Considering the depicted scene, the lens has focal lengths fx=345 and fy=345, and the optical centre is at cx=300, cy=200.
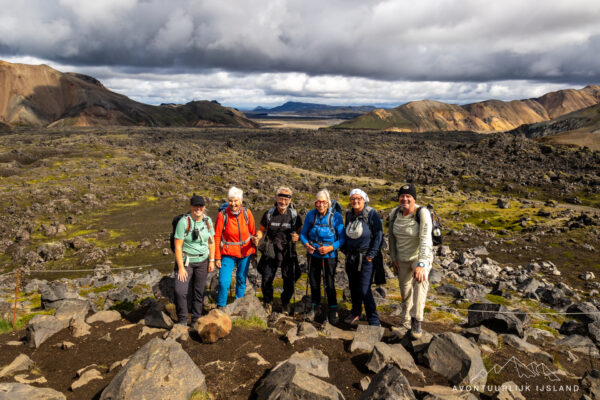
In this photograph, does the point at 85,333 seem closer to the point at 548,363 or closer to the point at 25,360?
the point at 25,360

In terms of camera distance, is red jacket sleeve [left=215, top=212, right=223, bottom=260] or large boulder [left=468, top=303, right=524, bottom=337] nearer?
red jacket sleeve [left=215, top=212, right=223, bottom=260]

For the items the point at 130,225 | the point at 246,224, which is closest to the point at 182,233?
the point at 246,224

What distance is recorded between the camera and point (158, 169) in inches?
2318

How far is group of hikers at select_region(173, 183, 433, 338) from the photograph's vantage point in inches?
334

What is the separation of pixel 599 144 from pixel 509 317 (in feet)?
299

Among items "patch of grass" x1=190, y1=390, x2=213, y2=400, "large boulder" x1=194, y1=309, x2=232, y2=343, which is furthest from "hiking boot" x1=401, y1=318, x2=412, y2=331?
"patch of grass" x1=190, y1=390, x2=213, y2=400

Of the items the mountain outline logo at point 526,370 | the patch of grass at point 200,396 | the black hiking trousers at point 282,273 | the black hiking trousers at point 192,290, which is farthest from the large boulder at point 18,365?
the mountain outline logo at point 526,370

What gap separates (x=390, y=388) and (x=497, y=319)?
647 cm

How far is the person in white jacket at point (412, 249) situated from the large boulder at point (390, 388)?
2927 mm

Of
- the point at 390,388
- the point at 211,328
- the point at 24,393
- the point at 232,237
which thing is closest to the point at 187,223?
the point at 232,237

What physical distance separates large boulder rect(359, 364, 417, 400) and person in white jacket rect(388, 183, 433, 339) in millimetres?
2927

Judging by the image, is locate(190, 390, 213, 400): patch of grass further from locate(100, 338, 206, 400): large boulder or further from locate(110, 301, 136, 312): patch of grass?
locate(110, 301, 136, 312): patch of grass

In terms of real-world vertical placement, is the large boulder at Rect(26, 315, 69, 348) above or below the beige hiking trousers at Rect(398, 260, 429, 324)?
below

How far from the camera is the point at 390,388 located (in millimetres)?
5426
